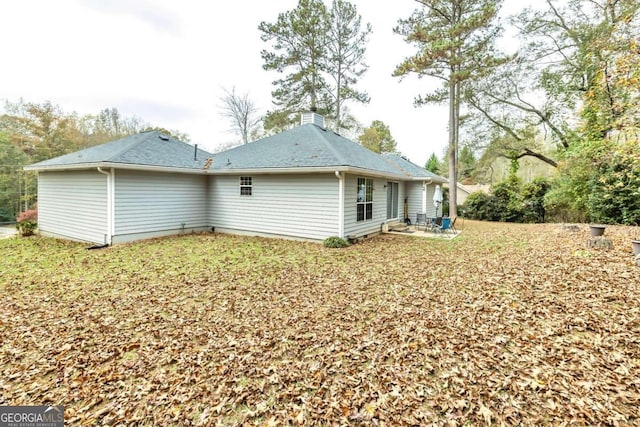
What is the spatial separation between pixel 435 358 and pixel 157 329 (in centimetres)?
364

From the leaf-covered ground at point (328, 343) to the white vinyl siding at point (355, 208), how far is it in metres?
3.48

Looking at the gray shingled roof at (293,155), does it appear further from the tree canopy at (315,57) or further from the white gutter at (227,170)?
the tree canopy at (315,57)

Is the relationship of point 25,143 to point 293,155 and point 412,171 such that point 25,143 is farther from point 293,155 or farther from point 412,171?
point 412,171

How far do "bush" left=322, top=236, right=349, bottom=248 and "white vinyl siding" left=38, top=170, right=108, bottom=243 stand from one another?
23.9 ft

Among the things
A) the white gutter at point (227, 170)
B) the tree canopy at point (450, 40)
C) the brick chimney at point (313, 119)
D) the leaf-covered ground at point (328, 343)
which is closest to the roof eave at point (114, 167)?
the white gutter at point (227, 170)

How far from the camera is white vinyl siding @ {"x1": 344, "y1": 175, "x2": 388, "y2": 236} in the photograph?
1004 cm

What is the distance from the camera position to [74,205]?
34.8 feet

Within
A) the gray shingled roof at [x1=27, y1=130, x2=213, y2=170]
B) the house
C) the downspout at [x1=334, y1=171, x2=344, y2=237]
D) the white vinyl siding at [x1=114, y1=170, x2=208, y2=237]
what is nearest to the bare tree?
the gray shingled roof at [x1=27, y1=130, x2=213, y2=170]

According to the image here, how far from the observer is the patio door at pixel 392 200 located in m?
13.9

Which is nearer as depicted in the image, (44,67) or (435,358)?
(435,358)

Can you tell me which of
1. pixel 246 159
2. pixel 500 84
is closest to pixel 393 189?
pixel 246 159

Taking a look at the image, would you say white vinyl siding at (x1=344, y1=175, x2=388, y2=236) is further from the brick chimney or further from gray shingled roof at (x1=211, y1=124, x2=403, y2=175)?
the brick chimney

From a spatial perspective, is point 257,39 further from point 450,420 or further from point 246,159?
point 450,420

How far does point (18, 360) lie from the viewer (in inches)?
130
